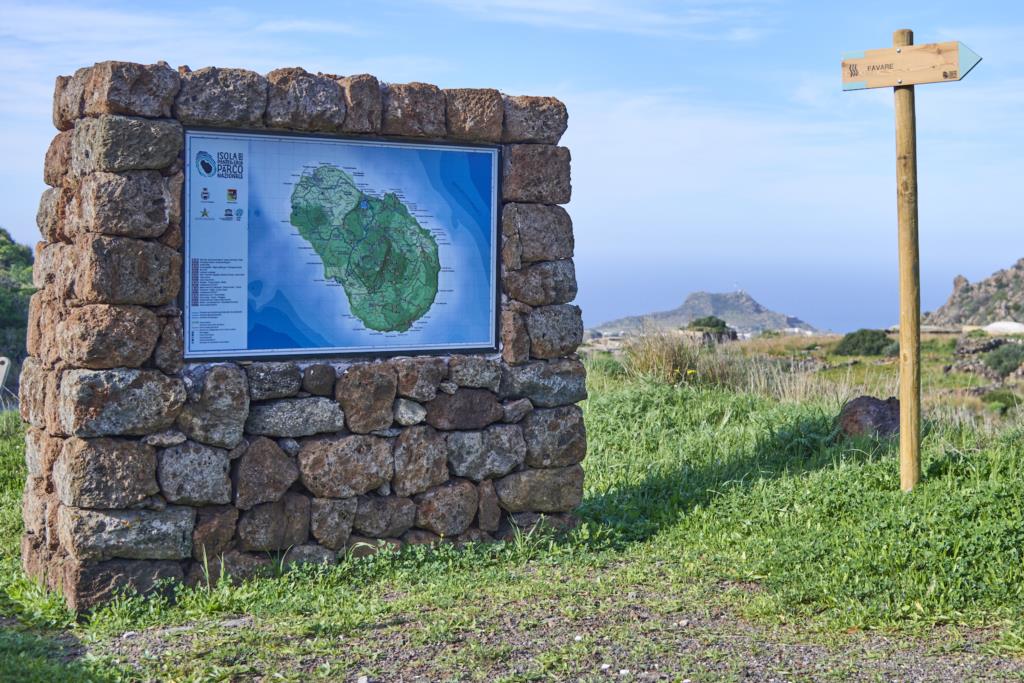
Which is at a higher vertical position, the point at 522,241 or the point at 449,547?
the point at 522,241

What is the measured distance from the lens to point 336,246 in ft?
20.3

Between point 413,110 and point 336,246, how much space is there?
92 cm

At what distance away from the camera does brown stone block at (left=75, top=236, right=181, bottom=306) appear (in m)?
5.43

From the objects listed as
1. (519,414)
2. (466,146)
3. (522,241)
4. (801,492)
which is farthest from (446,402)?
Result: (801,492)

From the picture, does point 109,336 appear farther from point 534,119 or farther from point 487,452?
point 534,119

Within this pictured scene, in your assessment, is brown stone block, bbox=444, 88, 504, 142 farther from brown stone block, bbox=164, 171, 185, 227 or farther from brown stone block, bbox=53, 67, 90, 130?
brown stone block, bbox=53, 67, 90, 130

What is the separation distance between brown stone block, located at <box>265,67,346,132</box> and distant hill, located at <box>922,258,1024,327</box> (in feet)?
92.0

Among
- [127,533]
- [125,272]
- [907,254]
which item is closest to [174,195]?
[125,272]

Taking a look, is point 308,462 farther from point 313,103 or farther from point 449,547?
point 313,103

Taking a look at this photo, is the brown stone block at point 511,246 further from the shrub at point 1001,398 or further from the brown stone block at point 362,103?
the shrub at point 1001,398

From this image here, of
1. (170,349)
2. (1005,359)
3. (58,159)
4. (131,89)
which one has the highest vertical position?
(131,89)

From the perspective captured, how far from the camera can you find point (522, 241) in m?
6.62

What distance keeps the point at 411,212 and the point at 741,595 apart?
2.92m

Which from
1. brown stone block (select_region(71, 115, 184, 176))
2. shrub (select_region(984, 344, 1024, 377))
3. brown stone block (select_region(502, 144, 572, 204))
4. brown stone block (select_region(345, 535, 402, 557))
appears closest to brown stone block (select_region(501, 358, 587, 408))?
brown stone block (select_region(502, 144, 572, 204))
